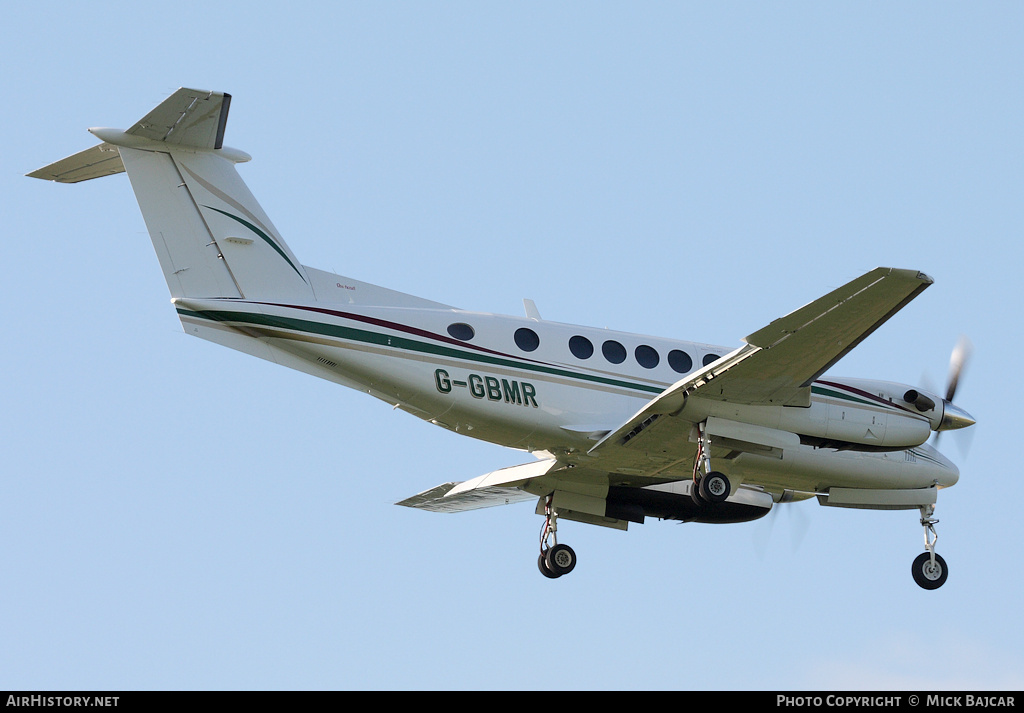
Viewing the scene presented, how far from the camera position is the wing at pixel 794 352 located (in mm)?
14938

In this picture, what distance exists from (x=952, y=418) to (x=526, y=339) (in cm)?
725

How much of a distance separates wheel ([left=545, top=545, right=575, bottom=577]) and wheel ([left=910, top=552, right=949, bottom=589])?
20.1 ft

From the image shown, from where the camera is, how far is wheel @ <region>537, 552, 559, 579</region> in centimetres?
2112

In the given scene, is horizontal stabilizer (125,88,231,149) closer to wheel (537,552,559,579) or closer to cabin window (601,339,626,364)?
cabin window (601,339,626,364)

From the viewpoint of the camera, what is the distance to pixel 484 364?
17.6 m

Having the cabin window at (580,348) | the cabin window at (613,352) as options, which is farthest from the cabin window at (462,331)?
the cabin window at (613,352)

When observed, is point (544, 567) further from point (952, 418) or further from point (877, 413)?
point (952, 418)

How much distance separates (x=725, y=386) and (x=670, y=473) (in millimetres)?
3224

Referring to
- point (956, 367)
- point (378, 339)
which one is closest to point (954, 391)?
point (956, 367)

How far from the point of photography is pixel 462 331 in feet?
57.9

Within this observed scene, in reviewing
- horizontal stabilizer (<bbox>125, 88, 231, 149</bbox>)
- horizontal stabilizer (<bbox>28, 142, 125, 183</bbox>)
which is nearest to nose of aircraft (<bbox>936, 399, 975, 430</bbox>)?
horizontal stabilizer (<bbox>125, 88, 231, 149</bbox>)
